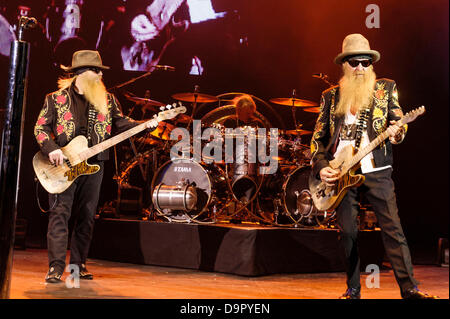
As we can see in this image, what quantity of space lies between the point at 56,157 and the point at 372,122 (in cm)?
256

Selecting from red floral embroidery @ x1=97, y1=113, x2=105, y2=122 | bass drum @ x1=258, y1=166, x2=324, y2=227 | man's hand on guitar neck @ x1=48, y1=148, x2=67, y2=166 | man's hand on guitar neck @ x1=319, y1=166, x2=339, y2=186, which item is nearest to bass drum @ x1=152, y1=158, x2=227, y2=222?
bass drum @ x1=258, y1=166, x2=324, y2=227

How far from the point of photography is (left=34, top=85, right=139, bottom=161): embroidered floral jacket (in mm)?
4488

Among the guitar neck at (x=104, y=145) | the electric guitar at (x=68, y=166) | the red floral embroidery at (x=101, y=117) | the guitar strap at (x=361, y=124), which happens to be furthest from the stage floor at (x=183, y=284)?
the red floral embroidery at (x=101, y=117)

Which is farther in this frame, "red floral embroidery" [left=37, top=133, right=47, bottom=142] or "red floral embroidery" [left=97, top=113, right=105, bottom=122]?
"red floral embroidery" [left=97, top=113, right=105, bottom=122]

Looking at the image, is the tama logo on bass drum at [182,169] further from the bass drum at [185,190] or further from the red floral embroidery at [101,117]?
the red floral embroidery at [101,117]

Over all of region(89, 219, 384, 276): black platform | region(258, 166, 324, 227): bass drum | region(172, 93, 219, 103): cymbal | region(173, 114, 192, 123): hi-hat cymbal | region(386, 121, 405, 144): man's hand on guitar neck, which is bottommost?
region(89, 219, 384, 276): black platform

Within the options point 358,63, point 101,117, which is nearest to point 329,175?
point 358,63

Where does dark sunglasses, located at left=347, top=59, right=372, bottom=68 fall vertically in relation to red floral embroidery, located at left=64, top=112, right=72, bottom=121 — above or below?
above

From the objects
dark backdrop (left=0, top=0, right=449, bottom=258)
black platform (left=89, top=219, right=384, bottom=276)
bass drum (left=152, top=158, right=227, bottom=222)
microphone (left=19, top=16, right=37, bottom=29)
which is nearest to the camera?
microphone (left=19, top=16, right=37, bottom=29)

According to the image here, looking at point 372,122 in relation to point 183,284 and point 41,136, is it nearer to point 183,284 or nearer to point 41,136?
point 183,284

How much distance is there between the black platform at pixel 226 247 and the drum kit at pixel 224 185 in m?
0.38

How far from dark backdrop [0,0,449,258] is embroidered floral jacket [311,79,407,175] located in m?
3.58

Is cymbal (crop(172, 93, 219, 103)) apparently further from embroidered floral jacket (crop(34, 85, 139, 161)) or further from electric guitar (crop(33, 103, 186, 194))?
electric guitar (crop(33, 103, 186, 194))

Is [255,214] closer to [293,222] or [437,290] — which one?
[293,222]
